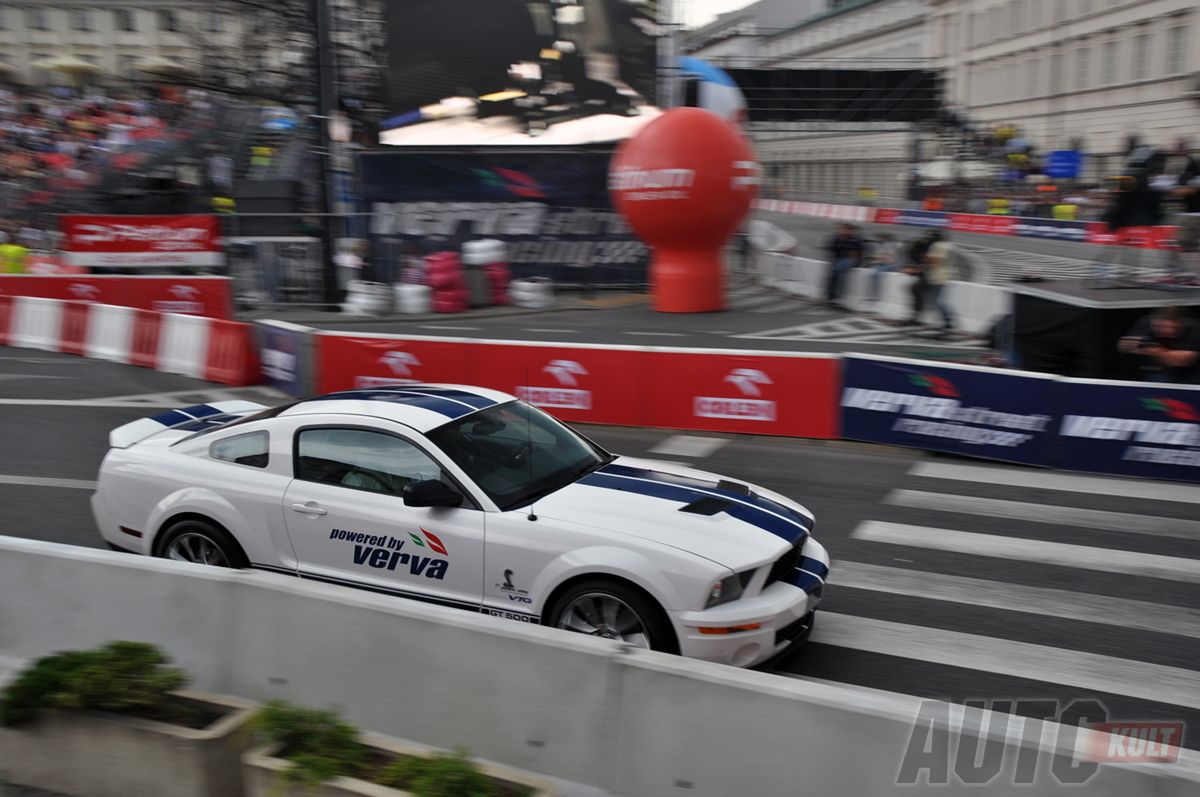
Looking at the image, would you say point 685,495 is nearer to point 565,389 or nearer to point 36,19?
point 565,389

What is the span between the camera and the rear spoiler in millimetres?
7395

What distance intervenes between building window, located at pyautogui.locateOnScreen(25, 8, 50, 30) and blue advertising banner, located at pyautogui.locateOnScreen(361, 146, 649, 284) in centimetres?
6231

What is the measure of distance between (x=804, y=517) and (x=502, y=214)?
2083 cm

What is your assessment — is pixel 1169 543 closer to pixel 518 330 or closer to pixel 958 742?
pixel 958 742

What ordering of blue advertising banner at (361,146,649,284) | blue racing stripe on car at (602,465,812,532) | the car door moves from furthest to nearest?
blue advertising banner at (361,146,649,284) < blue racing stripe on car at (602,465,812,532) < the car door

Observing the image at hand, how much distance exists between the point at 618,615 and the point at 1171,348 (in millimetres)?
8631

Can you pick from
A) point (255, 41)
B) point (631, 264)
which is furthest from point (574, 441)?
point (255, 41)


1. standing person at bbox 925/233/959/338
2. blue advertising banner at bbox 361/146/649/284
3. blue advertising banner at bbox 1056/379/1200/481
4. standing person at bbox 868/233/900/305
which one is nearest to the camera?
blue advertising banner at bbox 1056/379/1200/481

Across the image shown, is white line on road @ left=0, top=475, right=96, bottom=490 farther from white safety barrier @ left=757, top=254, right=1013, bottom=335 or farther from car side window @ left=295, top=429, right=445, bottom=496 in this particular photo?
white safety barrier @ left=757, top=254, right=1013, bottom=335

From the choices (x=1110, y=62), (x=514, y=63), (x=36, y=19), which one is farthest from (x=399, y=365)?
(x=36, y=19)

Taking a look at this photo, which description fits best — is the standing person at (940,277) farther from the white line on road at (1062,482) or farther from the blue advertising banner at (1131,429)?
the white line on road at (1062,482)

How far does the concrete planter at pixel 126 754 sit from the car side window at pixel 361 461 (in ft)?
6.31

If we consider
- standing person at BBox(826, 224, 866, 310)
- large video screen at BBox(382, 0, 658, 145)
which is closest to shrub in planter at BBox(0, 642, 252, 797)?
standing person at BBox(826, 224, 866, 310)

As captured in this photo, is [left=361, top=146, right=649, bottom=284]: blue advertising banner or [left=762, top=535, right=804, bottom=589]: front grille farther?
[left=361, top=146, right=649, bottom=284]: blue advertising banner
